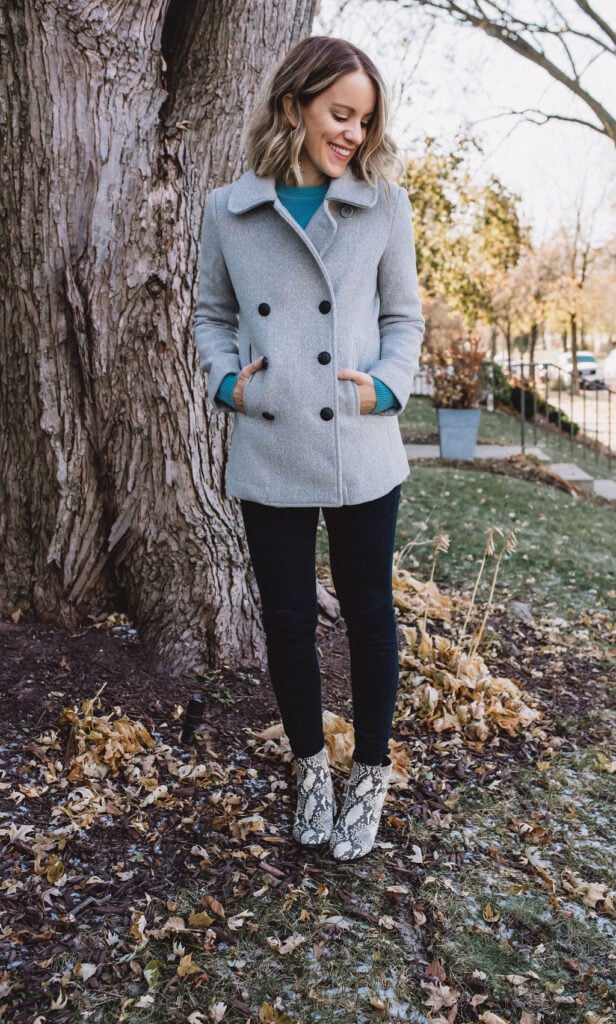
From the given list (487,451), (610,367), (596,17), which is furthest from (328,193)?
(610,367)

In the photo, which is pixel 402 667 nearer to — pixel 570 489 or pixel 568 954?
pixel 568 954

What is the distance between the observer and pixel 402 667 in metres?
3.28

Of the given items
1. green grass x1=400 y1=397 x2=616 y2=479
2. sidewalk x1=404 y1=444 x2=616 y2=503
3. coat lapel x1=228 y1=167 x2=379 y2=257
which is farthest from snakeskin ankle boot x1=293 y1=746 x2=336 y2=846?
green grass x1=400 y1=397 x2=616 y2=479

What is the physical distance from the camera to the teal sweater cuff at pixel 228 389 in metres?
2.03

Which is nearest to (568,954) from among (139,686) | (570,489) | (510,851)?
(510,851)

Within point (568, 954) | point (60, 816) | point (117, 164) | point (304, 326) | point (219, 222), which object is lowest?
point (568, 954)

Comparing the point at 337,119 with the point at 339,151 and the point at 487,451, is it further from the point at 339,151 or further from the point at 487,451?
the point at 487,451

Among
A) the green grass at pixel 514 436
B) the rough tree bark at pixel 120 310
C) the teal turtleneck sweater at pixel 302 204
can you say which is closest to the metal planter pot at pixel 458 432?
the green grass at pixel 514 436

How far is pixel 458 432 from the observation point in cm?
912

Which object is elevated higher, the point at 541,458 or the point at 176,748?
the point at 541,458

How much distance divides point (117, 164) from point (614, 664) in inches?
109

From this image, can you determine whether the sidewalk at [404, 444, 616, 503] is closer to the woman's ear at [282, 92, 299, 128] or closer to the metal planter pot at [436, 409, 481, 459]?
the metal planter pot at [436, 409, 481, 459]

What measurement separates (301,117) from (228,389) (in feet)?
2.10

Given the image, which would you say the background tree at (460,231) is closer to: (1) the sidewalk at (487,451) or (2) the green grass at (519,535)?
(1) the sidewalk at (487,451)
